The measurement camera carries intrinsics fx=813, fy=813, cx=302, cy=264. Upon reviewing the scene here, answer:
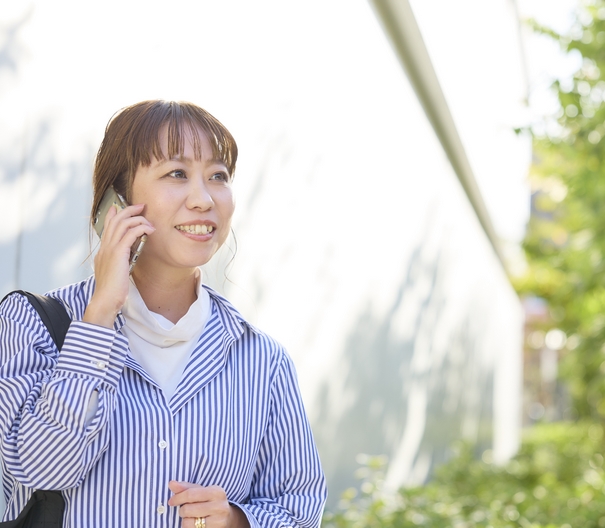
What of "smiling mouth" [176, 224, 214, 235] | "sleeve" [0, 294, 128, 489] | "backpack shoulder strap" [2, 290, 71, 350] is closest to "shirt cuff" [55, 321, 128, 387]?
"sleeve" [0, 294, 128, 489]

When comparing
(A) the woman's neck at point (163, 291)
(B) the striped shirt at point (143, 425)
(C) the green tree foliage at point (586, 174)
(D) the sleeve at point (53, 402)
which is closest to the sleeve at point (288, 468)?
(B) the striped shirt at point (143, 425)

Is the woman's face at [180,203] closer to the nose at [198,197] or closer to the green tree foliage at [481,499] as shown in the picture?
the nose at [198,197]

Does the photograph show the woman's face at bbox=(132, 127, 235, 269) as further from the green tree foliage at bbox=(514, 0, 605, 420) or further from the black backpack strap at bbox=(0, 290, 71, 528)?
the green tree foliage at bbox=(514, 0, 605, 420)

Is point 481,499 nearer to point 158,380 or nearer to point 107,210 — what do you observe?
point 158,380

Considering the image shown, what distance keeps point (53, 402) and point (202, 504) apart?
39cm

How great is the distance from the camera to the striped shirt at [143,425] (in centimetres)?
152

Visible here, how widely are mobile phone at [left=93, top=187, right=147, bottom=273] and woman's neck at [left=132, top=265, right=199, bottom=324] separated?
0.14 meters

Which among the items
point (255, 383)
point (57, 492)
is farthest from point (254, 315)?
point (57, 492)

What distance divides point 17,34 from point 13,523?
1.14 m

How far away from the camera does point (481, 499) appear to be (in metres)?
6.56

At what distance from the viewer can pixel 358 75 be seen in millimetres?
4840

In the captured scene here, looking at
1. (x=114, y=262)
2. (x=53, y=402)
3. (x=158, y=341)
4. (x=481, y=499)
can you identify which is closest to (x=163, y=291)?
(x=158, y=341)

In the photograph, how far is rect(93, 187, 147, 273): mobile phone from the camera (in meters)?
1.72

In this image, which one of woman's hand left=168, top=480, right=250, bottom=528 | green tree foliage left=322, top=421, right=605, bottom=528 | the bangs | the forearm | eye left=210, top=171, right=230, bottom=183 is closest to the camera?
the forearm
